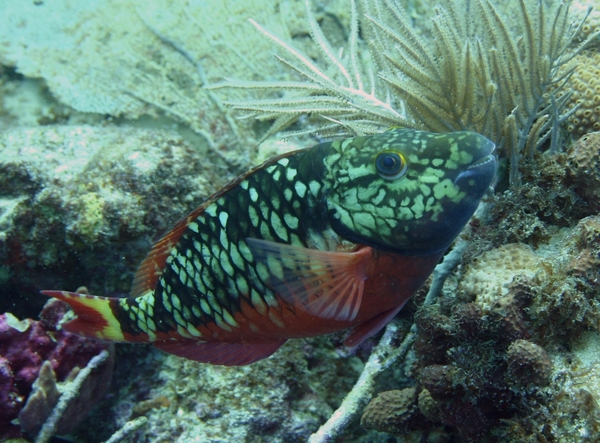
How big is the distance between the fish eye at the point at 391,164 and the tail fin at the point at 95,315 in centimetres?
174

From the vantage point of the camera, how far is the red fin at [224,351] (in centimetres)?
248

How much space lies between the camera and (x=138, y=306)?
2.53 m

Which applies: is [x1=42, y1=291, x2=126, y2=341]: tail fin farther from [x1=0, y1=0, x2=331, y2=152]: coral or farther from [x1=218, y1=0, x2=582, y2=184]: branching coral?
[x1=0, y1=0, x2=331, y2=152]: coral

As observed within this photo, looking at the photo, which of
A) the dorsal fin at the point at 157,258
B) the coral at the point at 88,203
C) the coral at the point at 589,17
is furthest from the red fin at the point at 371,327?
the coral at the point at 589,17

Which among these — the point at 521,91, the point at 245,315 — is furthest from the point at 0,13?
the point at 521,91

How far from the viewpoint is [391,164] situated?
6.52 ft

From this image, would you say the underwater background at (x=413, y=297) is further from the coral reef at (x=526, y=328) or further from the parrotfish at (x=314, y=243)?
the parrotfish at (x=314, y=243)

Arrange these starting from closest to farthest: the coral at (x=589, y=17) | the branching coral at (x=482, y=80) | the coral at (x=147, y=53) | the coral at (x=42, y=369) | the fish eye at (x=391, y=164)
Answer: the fish eye at (x=391, y=164), the branching coral at (x=482, y=80), the coral at (x=42, y=369), the coral at (x=589, y=17), the coral at (x=147, y=53)

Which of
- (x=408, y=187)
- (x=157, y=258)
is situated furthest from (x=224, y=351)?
(x=408, y=187)

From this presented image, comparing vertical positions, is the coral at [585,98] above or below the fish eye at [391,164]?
below

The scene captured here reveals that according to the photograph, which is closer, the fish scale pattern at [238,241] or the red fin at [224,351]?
the fish scale pattern at [238,241]

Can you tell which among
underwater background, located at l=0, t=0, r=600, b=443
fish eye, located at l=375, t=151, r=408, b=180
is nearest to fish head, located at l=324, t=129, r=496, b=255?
fish eye, located at l=375, t=151, r=408, b=180

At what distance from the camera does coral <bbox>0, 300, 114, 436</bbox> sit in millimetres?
3289

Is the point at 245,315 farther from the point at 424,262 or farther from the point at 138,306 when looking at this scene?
the point at 424,262
